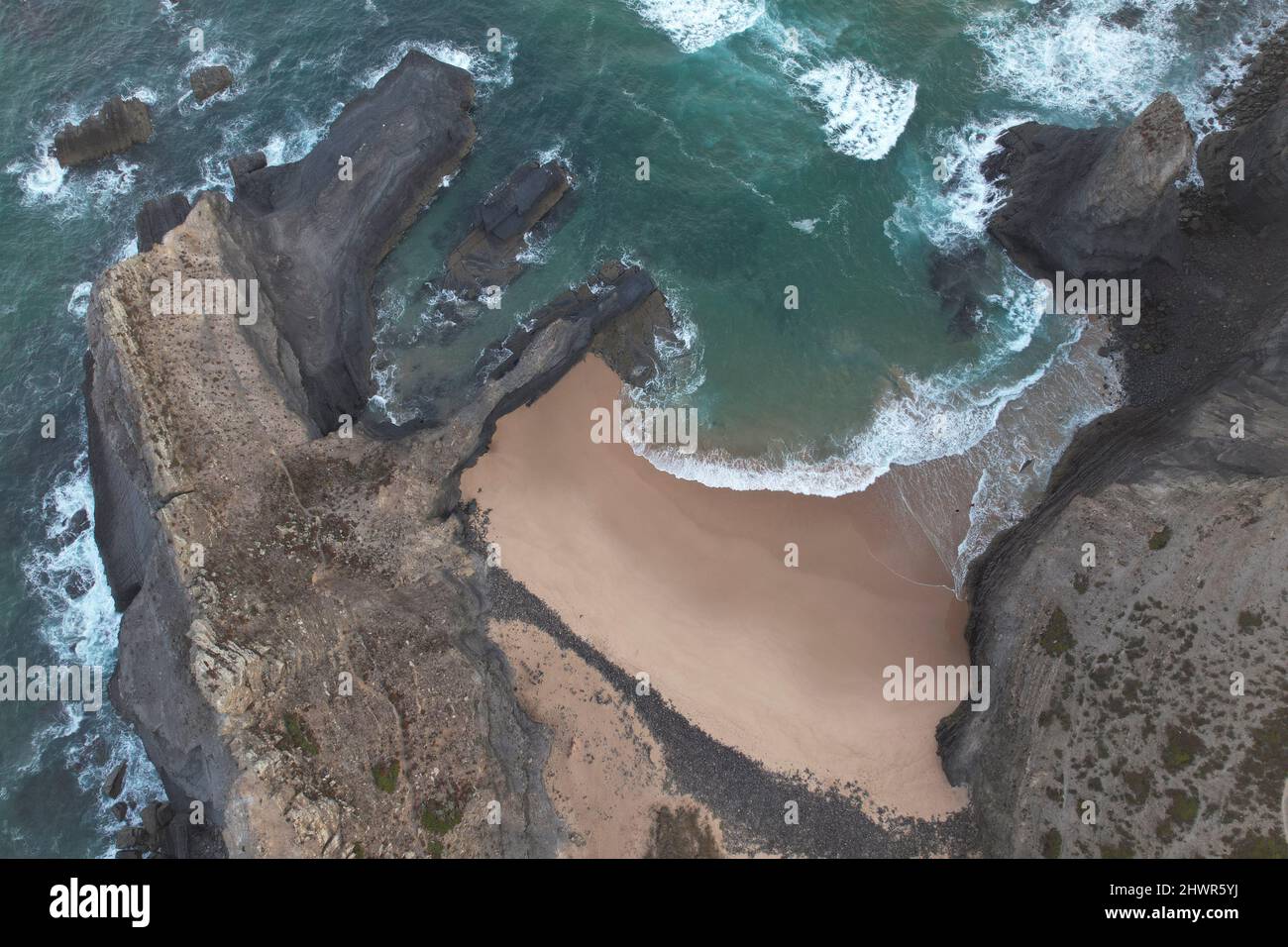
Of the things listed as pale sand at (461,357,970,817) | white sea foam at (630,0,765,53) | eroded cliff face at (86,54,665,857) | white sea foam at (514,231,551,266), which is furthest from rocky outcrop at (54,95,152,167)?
white sea foam at (630,0,765,53)

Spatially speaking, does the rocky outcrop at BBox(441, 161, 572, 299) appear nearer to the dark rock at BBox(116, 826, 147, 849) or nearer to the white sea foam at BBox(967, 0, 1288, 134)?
the white sea foam at BBox(967, 0, 1288, 134)

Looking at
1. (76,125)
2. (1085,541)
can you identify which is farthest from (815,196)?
(76,125)

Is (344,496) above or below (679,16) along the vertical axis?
below

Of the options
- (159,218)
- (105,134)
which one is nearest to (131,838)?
(159,218)

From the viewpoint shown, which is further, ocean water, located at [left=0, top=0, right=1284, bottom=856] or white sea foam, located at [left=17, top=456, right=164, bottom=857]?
ocean water, located at [left=0, top=0, right=1284, bottom=856]

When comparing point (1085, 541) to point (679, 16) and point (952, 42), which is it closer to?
point (952, 42)
